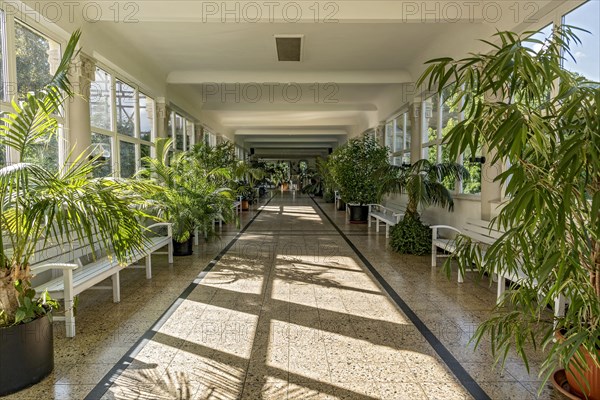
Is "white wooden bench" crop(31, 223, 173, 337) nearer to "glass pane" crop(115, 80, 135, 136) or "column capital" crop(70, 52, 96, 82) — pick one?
"column capital" crop(70, 52, 96, 82)

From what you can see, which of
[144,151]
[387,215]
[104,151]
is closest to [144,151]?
[144,151]

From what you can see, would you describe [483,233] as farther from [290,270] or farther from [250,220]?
[250,220]

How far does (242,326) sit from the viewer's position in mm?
3301

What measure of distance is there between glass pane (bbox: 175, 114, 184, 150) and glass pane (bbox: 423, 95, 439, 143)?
5.80 meters

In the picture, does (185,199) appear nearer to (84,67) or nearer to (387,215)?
(84,67)

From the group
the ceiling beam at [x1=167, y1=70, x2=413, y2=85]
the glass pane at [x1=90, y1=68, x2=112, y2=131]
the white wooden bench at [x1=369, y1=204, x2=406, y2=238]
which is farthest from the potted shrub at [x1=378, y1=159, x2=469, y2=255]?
the glass pane at [x1=90, y1=68, x2=112, y2=131]

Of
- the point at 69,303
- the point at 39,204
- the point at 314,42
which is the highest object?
the point at 314,42

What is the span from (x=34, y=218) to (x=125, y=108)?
17.4 feet

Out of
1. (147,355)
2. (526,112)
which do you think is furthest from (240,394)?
(526,112)

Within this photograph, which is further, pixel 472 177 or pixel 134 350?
pixel 472 177

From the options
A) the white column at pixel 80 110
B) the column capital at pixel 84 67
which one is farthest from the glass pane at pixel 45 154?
the column capital at pixel 84 67

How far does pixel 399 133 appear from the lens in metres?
10.7

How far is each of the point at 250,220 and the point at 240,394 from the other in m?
8.68

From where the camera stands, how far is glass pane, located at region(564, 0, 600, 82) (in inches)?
138
